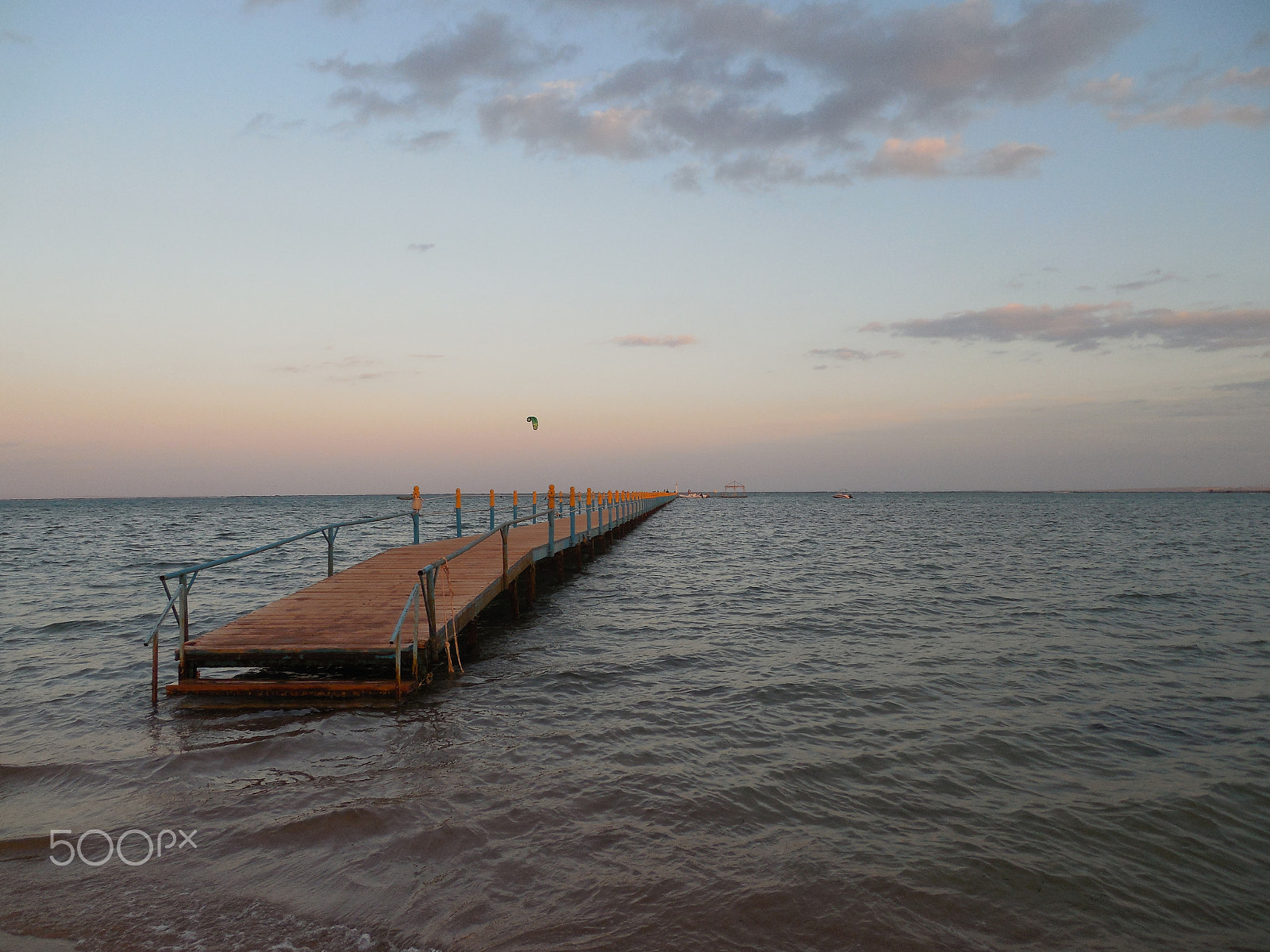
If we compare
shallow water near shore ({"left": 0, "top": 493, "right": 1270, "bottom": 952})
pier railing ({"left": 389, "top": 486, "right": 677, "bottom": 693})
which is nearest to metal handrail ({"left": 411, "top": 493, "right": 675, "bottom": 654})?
pier railing ({"left": 389, "top": 486, "right": 677, "bottom": 693})

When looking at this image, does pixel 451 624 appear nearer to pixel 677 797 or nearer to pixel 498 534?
pixel 677 797

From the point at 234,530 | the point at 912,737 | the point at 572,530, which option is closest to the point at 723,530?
the point at 572,530

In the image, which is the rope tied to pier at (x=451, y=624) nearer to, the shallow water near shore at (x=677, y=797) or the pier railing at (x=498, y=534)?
the pier railing at (x=498, y=534)

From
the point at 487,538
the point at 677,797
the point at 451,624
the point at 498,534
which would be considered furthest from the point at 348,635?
the point at 498,534

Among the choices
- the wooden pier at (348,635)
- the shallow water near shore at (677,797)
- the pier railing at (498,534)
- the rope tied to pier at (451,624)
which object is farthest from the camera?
the rope tied to pier at (451,624)

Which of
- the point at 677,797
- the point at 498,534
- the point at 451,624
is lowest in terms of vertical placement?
the point at 677,797

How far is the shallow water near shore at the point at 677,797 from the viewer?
4391mm

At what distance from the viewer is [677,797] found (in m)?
6.09

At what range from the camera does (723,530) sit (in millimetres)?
50156

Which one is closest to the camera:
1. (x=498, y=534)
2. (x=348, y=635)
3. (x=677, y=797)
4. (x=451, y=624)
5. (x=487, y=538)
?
(x=677, y=797)

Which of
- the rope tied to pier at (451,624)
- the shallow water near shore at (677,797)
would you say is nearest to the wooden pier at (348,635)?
the rope tied to pier at (451,624)

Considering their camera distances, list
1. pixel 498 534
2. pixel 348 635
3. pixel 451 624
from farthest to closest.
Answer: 1. pixel 498 534
2. pixel 451 624
3. pixel 348 635

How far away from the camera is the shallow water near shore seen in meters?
4.39

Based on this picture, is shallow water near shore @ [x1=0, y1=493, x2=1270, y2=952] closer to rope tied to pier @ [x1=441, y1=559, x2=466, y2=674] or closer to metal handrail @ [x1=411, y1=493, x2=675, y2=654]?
rope tied to pier @ [x1=441, y1=559, x2=466, y2=674]
